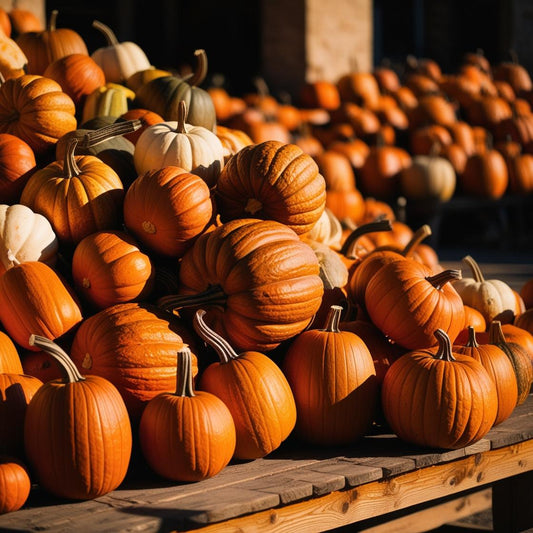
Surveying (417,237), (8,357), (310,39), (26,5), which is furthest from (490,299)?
(310,39)

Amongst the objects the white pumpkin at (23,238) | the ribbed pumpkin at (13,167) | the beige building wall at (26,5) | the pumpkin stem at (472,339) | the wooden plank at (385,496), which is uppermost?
the beige building wall at (26,5)

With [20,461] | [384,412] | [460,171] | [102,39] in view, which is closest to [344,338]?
[384,412]

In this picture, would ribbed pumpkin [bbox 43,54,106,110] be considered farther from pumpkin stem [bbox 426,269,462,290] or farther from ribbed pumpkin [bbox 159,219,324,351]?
pumpkin stem [bbox 426,269,462,290]

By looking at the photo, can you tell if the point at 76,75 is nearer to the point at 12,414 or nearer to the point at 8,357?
the point at 8,357

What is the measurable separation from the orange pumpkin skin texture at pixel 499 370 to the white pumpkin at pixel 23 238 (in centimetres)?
135

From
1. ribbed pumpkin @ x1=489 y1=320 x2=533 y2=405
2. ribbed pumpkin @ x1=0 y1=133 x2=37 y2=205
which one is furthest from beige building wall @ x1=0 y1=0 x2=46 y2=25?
ribbed pumpkin @ x1=489 y1=320 x2=533 y2=405

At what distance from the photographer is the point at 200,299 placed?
274 cm

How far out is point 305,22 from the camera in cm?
909

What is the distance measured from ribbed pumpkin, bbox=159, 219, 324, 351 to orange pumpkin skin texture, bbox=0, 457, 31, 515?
2.40 ft

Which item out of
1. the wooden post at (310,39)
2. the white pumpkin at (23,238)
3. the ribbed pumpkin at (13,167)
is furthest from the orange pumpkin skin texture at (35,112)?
the wooden post at (310,39)

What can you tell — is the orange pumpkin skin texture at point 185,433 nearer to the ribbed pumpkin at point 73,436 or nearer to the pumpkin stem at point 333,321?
the ribbed pumpkin at point 73,436

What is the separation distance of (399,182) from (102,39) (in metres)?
4.84

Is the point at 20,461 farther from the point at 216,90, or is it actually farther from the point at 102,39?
the point at 102,39

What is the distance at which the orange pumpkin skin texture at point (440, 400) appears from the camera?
2.70m
